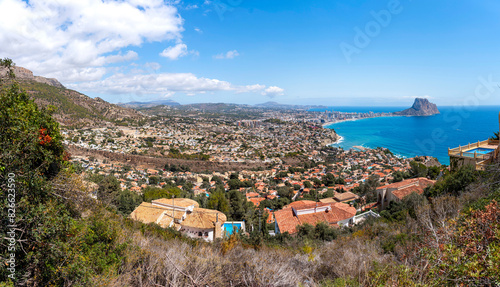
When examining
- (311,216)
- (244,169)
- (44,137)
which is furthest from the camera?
(244,169)

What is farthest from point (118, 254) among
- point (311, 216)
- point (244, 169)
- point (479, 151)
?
point (244, 169)

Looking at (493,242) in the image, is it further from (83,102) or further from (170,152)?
(83,102)

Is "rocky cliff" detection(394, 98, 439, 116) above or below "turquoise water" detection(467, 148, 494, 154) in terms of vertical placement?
above

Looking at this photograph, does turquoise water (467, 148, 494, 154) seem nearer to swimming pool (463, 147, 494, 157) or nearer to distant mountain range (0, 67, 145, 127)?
swimming pool (463, 147, 494, 157)

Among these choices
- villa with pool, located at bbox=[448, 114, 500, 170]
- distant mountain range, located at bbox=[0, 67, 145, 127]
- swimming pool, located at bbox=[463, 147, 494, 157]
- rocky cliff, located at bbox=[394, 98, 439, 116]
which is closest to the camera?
villa with pool, located at bbox=[448, 114, 500, 170]

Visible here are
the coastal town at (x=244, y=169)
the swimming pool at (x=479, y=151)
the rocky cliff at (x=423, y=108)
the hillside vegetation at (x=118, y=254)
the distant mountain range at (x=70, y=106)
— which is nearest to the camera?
the hillside vegetation at (x=118, y=254)

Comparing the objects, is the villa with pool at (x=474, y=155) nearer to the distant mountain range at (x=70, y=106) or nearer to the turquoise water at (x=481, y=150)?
the turquoise water at (x=481, y=150)

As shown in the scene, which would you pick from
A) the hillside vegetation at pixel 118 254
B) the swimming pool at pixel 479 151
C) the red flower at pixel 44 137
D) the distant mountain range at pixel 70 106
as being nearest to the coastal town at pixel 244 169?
the red flower at pixel 44 137

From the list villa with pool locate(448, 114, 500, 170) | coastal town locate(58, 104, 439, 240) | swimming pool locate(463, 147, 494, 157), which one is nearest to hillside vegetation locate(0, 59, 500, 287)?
coastal town locate(58, 104, 439, 240)

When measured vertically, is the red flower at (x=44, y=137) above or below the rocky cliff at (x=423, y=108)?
below

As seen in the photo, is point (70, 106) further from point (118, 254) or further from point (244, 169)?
point (118, 254)

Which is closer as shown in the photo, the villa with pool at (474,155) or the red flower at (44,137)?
the red flower at (44,137)
